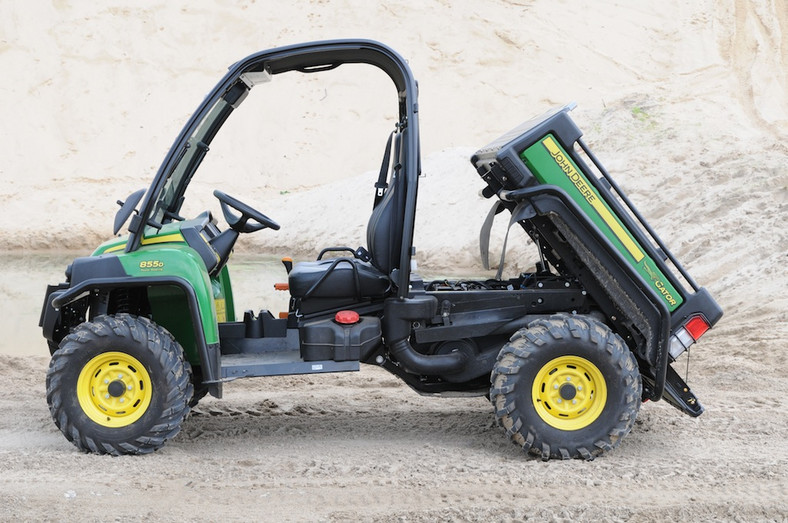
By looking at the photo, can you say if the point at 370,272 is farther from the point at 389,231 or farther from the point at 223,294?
the point at 223,294

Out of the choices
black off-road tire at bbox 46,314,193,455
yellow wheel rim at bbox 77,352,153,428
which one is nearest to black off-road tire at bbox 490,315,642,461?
black off-road tire at bbox 46,314,193,455

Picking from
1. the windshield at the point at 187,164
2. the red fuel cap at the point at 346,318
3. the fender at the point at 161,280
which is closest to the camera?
the fender at the point at 161,280

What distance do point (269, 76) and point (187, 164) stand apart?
29.1 inches

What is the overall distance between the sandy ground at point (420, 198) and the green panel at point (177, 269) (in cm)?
78

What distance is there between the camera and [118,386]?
5.00m

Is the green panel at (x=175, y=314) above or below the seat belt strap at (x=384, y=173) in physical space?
below

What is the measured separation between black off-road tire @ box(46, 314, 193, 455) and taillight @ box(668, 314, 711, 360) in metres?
2.68

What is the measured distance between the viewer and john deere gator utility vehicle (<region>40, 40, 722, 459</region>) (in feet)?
16.3

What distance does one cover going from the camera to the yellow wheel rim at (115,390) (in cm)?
498

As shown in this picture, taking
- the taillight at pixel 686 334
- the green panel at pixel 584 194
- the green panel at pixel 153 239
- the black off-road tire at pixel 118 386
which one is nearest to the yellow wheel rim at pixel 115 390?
the black off-road tire at pixel 118 386

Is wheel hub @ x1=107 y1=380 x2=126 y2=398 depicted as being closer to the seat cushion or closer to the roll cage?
the roll cage

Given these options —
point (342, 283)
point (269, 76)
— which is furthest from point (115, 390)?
point (269, 76)

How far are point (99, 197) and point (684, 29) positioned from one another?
731 inches

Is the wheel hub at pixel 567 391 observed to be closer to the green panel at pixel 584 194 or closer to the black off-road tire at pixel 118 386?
the green panel at pixel 584 194
